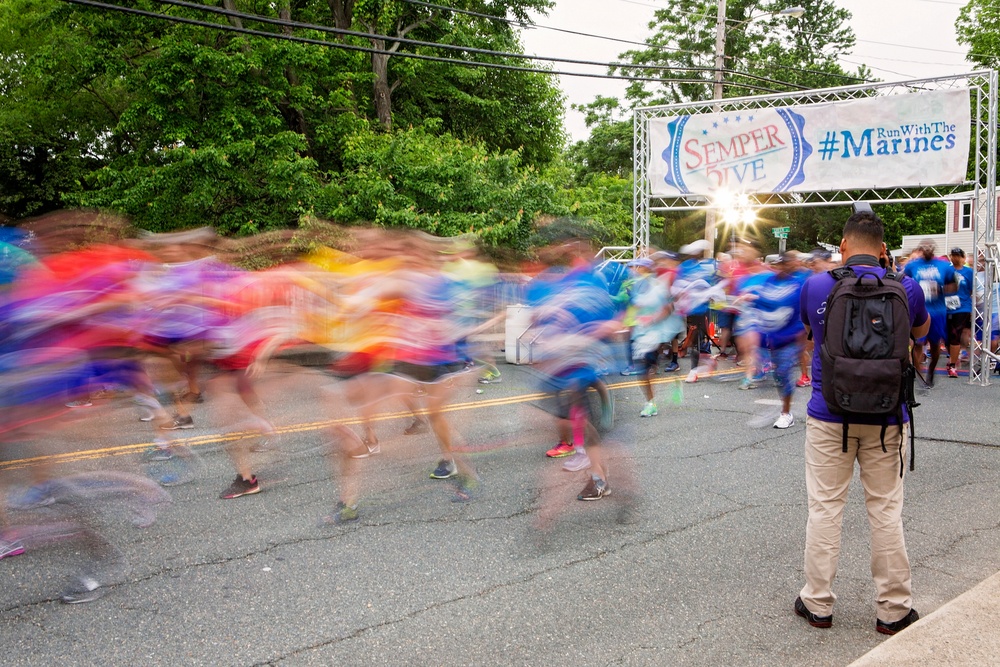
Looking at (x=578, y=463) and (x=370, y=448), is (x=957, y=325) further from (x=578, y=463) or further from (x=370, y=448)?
(x=370, y=448)

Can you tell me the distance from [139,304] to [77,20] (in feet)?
52.5

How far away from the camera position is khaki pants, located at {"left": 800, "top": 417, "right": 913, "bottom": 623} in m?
3.53

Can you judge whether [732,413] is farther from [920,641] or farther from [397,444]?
[920,641]

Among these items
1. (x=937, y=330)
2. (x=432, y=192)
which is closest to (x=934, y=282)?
(x=937, y=330)

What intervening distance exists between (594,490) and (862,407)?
247cm

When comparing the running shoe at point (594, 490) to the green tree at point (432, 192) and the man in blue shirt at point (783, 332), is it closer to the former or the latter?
the man in blue shirt at point (783, 332)

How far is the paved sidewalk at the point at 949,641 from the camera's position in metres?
2.99

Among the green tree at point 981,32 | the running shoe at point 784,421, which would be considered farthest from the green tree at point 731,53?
the running shoe at point 784,421

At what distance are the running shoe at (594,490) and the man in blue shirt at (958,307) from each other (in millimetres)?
8910


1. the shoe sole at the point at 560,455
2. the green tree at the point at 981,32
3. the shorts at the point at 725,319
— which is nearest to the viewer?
the shoe sole at the point at 560,455

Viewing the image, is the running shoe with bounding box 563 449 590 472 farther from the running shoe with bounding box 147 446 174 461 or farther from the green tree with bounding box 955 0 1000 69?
the green tree with bounding box 955 0 1000 69

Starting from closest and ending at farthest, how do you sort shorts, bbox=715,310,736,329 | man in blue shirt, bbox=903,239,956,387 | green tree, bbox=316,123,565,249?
1. man in blue shirt, bbox=903,239,956,387
2. shorts, bbox=715,310,736,329
3. green tree, bbox=316,123,565,249

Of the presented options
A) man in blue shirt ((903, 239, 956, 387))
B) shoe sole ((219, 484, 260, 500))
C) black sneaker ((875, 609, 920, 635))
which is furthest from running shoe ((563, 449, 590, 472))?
man in blue shirt ((903, 239, 956, 387))

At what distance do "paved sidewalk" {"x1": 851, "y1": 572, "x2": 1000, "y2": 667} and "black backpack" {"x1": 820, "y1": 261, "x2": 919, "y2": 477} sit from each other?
84 centimetres
